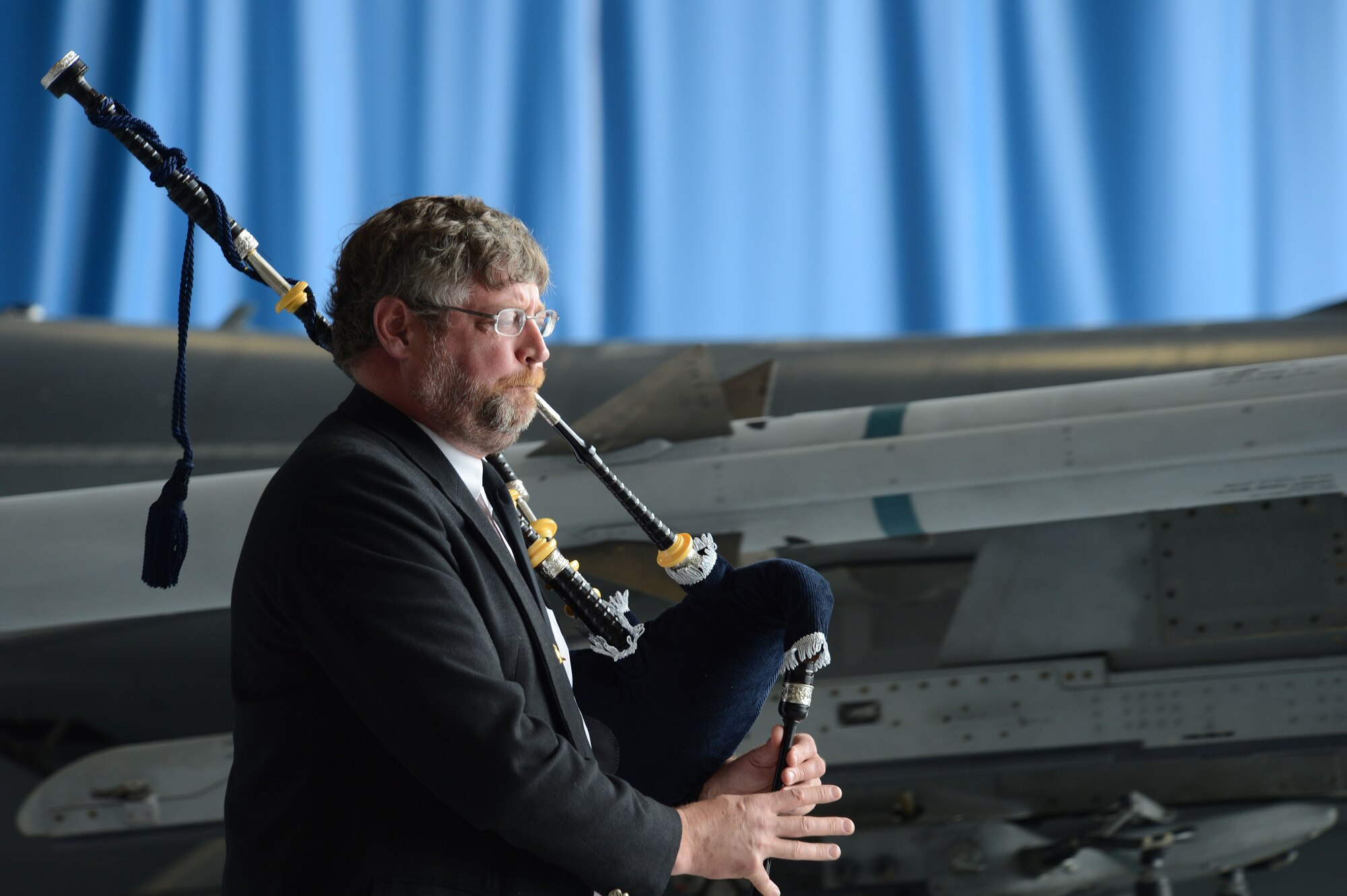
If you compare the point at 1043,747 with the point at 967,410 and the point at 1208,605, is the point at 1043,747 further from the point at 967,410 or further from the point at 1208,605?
the point at 967,410

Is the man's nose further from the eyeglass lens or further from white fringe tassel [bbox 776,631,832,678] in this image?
white fringe tassel [bbox 776,631,832,678]

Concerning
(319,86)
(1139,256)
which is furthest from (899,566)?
(319,86)

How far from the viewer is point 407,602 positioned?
0.84m

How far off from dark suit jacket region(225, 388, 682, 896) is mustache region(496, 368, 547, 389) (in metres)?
0.10

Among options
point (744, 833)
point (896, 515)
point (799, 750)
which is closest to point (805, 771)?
point (799, 750)

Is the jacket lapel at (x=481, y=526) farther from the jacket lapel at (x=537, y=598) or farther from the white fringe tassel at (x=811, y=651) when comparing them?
the white fringe tassel at (x=811, y=651)

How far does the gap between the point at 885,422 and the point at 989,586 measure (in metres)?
0.50

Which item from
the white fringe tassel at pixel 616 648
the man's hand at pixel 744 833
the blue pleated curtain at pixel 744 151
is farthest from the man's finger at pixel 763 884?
the blue pleated curtain at pixel 744 151

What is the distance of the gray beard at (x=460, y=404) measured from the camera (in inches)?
39.0

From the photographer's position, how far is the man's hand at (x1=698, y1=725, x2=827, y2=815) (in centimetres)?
103

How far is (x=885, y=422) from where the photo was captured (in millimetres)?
2416

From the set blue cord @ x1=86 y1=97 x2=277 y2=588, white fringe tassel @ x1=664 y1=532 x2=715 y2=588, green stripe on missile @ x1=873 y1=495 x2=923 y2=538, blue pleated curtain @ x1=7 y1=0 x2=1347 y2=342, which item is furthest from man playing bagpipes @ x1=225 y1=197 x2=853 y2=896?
blue pleated curtain @ x1=7 y1=0 x2=1347 y2=342

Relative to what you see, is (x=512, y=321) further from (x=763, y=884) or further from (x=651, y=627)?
(x=763, y=884)

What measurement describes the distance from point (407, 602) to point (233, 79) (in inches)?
210
